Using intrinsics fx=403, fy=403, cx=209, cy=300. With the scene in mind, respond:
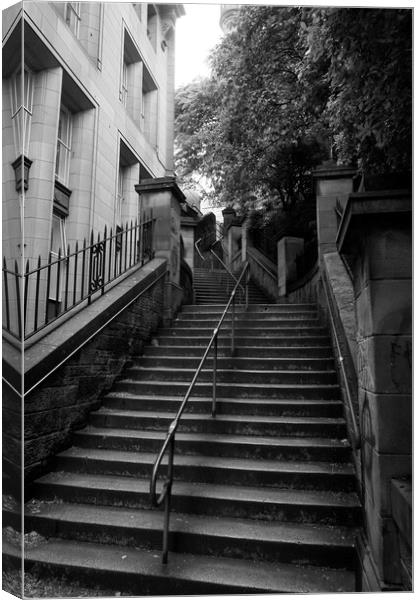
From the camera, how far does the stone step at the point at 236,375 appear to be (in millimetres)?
4812

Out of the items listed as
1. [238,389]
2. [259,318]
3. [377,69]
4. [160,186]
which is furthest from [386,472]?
[160,186]

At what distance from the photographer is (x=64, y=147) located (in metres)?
5.76

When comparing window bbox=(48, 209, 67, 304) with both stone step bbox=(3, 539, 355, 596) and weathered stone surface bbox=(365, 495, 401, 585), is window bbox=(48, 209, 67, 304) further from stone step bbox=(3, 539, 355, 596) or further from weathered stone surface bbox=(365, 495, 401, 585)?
Answer: weathered stone surface bbox=(365, 495, 401, 585)

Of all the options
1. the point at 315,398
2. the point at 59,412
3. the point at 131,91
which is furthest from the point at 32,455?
the point at 131,91

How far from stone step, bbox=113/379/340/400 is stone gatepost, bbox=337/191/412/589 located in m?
2.06

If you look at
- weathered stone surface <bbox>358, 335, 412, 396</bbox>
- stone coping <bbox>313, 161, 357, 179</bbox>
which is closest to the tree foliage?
stone coping <bbox>313, 161, 357, 179</bbox>

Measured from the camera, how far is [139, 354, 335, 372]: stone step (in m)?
5.04

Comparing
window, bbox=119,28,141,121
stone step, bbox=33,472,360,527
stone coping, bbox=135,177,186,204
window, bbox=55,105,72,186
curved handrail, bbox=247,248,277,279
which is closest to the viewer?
stone step, bbox=33,472,360,527

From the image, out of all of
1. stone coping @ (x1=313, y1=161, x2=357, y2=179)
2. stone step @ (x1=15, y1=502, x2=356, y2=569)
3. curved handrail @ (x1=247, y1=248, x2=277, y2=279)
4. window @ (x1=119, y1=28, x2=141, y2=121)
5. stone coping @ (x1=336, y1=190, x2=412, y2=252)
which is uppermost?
window @ (x1=119, y1=28, x2=141, y2=121)

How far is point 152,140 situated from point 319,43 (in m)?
3.58

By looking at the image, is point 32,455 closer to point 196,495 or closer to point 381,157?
point 196,495

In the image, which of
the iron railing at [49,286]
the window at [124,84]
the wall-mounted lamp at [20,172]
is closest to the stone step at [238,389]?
the iron railing at [49,286]

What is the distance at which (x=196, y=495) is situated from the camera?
332cm

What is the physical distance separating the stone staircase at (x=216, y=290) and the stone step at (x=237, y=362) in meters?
3.30
